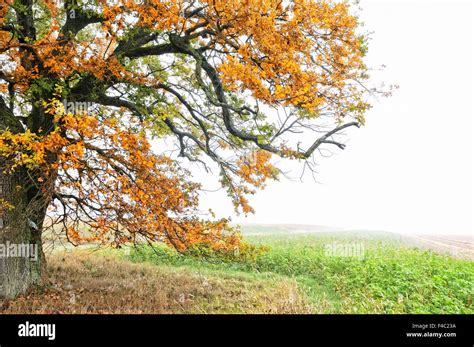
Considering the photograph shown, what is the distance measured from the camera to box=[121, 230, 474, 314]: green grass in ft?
33.8

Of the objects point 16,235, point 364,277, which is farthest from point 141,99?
point 364,277

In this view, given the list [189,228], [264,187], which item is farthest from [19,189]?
[264,187]

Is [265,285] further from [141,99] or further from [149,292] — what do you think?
[141,99]

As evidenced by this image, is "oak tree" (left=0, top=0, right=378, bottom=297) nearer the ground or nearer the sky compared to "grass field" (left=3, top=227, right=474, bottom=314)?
nearer the sky

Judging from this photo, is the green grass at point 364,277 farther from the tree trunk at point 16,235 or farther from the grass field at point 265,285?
the tree trunk at point 16,235

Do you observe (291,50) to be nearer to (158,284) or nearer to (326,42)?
(326,42)

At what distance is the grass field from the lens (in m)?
10.3

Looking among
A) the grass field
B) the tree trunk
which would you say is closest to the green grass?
the grass field

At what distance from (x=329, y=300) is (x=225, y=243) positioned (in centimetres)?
369

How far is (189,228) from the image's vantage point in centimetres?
1041

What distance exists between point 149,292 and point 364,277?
736 cm

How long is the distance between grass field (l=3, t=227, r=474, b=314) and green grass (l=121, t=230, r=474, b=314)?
0.09 feet

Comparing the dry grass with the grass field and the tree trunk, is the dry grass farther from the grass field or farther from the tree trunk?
the tree trunk

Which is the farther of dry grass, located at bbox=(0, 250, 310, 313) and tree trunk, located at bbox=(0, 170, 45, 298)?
tree trunk, located at bbox=(0, 170, 45, 298)
